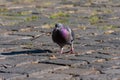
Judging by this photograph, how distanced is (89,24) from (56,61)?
11.3ft

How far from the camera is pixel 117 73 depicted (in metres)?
6.04

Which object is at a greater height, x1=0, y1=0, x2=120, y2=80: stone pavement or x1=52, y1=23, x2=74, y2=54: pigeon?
Answer: x1=52, y1=23, x2=74, y2=54: pigeon

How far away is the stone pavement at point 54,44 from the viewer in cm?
615

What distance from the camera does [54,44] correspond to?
8125 millimetres

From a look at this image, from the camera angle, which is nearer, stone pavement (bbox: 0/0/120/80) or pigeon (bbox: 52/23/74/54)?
stone pavement (bbox: 0/0/120/80)

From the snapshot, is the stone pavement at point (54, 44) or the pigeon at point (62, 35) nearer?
the stone pavement at point (54, 44)

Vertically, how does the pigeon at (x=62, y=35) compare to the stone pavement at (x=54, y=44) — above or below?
above

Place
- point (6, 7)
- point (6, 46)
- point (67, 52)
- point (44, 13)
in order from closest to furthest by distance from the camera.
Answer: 1. point (67, 52)
2. point (6, 46)
3. point (44, 13)
4. point (6, 7)

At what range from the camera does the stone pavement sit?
6152mm

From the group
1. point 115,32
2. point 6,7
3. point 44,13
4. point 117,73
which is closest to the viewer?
point 117,73

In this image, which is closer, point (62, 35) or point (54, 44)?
point (62, 35)

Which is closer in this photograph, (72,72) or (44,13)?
(72,72)

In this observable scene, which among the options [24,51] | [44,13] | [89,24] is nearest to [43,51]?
[24,51]

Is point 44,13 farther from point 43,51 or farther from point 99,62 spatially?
point 99,62
